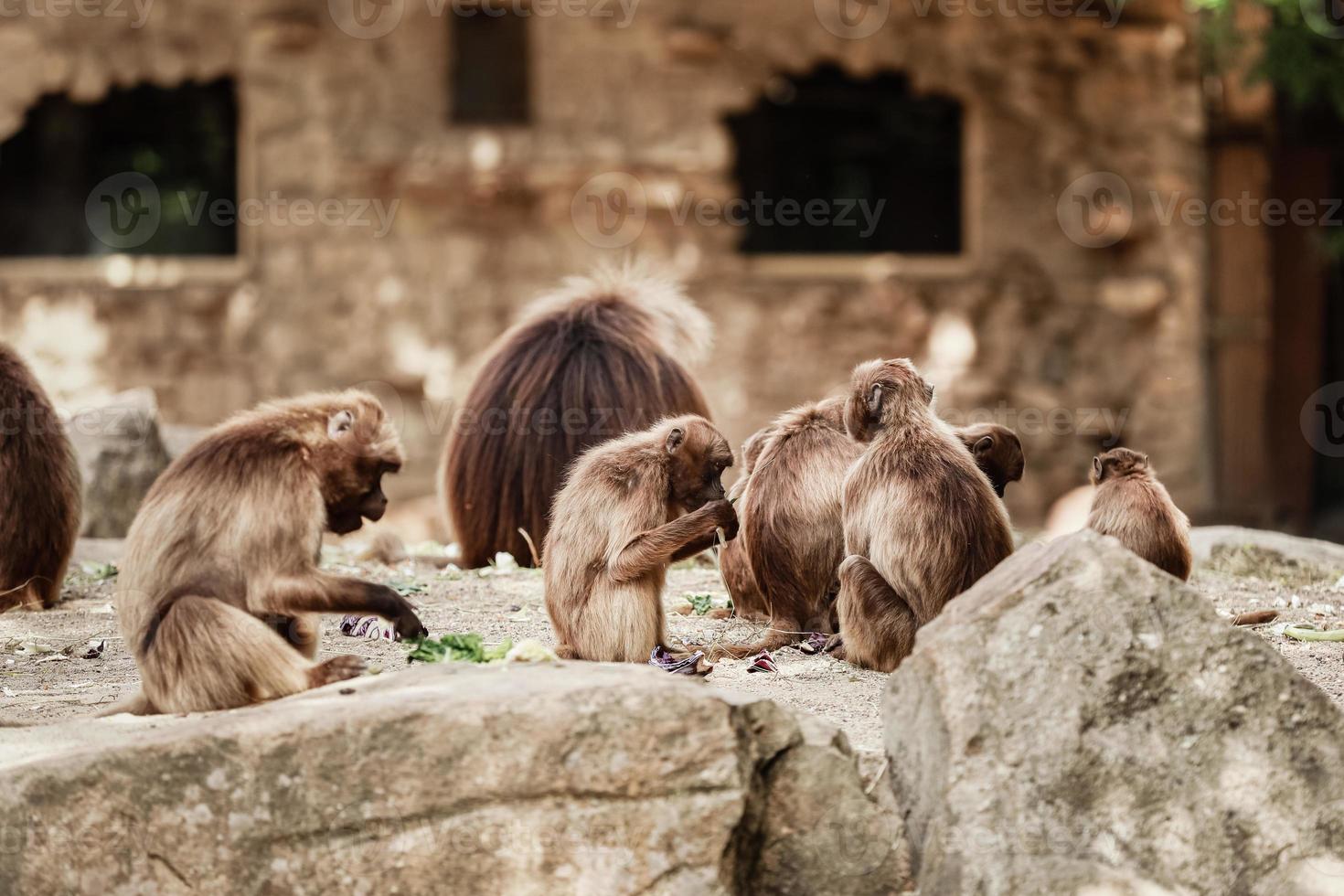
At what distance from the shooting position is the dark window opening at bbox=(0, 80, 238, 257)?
14461 mm

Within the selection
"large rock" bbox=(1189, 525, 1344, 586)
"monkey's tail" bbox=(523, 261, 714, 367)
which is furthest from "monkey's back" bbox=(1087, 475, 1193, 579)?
"monkey's tail" bbox=(523, 261, 714, 367)

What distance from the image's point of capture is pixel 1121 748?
A: 3.94 meters

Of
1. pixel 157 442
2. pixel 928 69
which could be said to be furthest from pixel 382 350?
pixel 928 69

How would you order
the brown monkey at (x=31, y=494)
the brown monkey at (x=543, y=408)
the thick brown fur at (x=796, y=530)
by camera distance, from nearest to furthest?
the thick brown fur at (x=796, y=530) < the brown monkey at (x=31, y=494) < the brown monkey at (x=543, y=408)

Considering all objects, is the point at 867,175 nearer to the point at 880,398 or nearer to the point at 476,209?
the point at 476,209

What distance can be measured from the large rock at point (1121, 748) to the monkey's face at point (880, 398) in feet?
4.11

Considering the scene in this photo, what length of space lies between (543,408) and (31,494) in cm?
234

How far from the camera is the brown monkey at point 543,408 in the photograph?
7711mm

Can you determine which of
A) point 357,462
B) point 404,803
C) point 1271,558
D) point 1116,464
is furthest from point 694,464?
point 1271,558

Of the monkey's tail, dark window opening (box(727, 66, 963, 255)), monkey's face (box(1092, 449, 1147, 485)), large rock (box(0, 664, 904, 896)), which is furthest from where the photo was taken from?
dark window opening (box(727, 66, 963, 255))

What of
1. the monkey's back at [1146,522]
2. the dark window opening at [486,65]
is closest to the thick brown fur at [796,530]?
the monkey's back at [1146,522]

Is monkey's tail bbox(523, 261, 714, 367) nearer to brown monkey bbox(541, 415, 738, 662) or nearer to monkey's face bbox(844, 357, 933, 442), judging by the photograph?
monkey's face bbox(844, 357, 933, 442)

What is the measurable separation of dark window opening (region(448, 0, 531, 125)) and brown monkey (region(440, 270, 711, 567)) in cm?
558

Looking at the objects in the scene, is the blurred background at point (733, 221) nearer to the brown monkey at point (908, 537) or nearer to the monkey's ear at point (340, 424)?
the brown monkey at point (908, 537)
